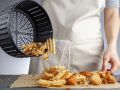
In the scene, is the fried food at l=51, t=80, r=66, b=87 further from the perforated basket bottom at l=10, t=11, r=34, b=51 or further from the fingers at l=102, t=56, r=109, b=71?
the fingers at l=102, t=56, r=109, b=71

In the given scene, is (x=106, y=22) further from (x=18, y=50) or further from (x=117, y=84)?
(x=18, y=50)

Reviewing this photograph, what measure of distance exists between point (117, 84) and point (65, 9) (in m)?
0.50

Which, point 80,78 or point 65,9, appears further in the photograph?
point 65,9

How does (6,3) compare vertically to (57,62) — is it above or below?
above

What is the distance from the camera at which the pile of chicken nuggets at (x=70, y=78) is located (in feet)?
3.67

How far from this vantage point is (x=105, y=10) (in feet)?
5.22

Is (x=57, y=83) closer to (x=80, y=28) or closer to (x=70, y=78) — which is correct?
(x=70, y=78)

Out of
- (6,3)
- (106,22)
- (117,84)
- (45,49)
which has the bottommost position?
(117,84)

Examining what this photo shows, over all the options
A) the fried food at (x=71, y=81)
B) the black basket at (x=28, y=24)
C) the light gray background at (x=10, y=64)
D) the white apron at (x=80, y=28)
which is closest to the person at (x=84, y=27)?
the white apron at (x=80, y=28)

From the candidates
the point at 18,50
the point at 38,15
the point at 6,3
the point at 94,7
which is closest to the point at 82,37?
the point at 94,7

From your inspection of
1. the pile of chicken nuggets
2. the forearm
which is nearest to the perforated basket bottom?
the pile of chicken nuggets

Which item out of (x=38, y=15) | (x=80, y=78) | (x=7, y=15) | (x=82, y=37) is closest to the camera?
(x=7, y=15)

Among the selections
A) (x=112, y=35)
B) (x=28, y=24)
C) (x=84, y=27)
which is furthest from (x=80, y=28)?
(x=28, y=24)

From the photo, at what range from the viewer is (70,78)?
116 cm
